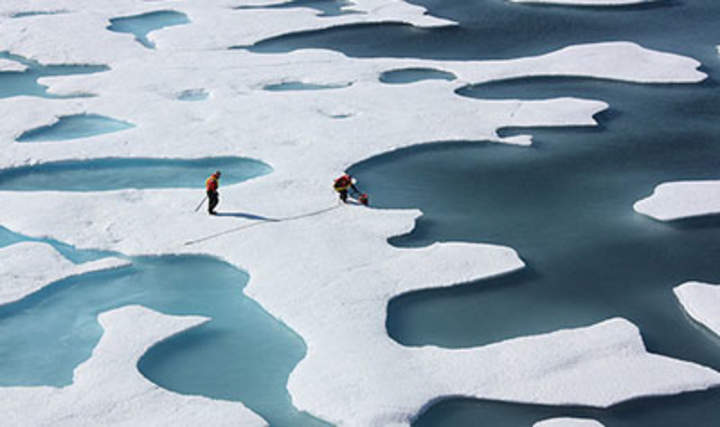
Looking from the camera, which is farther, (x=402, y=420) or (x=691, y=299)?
(x=691, y=299)

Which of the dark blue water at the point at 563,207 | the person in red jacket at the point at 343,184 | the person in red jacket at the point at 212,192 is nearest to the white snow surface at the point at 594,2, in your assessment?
the dark blue water at the point at 563,207

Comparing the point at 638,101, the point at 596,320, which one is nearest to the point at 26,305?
the point at 596,320

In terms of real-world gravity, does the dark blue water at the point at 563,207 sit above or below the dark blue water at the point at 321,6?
below

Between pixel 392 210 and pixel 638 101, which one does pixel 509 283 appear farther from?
pixel 638 101

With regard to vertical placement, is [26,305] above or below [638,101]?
below

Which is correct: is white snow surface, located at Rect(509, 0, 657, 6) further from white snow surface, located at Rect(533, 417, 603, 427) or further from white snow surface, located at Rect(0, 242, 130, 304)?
white snow surface, located at Rect(533, 417, 603, 427)

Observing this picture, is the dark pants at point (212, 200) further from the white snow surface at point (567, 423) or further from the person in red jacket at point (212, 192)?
the white snow surface at point (567, 423)

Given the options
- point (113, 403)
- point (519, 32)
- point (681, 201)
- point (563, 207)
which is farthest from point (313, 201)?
point (519, 32)

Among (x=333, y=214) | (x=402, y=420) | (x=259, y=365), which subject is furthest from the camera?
(x=333, y=214)
